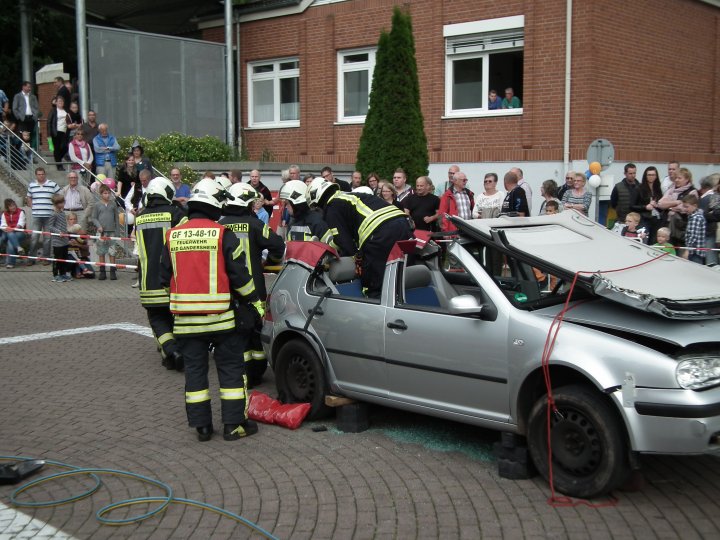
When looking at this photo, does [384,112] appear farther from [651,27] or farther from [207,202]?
[207,202]

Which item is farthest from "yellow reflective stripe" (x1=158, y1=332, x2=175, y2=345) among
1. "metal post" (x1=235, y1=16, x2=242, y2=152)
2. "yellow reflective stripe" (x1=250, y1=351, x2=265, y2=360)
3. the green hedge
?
"metal post" (x1=235, y1=16, x2=242, y2=152)

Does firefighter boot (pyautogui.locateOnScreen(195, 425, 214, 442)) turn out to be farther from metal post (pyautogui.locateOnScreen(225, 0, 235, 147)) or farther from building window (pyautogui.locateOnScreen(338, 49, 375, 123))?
metal post (pyautogui.locateOnScreen(225, 0, 235, 147))

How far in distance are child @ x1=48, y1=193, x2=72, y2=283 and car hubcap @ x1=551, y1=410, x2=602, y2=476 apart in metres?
12.9

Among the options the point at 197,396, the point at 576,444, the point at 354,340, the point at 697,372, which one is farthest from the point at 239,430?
the point at 697,372

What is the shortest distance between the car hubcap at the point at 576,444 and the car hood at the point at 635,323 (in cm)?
59

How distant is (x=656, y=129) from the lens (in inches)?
763

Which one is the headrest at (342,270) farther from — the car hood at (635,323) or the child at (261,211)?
the child at (261,211)

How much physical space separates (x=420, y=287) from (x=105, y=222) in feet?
37.8

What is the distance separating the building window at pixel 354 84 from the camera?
21859 millimetres

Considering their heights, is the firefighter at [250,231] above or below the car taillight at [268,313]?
above

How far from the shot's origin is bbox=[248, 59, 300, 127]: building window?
23.5 m

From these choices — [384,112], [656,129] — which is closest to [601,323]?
[384,112]

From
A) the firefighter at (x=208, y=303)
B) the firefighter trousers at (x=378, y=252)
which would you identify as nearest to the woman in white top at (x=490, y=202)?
the firefighter trousers at (x=378, y=252)

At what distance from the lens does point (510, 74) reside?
1922 centimetres
